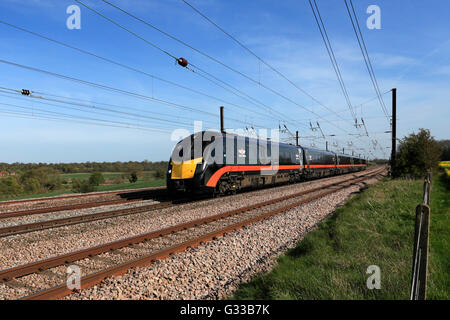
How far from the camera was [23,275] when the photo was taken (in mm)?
4891

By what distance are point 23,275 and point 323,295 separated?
499cm

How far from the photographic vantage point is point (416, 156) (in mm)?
22391

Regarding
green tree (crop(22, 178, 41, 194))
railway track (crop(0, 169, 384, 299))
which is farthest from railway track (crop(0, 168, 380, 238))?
green tree (crop(22, 178, 41, 194))

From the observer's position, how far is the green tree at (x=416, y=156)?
72.1 ft

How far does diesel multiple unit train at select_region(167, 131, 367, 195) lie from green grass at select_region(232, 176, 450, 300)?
650 centimetres

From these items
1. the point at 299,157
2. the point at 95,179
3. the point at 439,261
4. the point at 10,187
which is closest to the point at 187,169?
the point at 439,261

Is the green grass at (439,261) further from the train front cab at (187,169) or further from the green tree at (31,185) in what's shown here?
the green tree at (31,185)

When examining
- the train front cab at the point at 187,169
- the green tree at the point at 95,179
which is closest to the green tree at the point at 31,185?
the green tree at the point at 95,179

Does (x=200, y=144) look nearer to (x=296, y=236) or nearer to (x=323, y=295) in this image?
(x=296, y=236)

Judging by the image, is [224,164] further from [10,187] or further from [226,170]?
[10,187]

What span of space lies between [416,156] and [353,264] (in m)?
22.1

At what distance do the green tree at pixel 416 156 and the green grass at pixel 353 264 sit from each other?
54.7ft

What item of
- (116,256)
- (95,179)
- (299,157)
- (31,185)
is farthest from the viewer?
(95,179)
